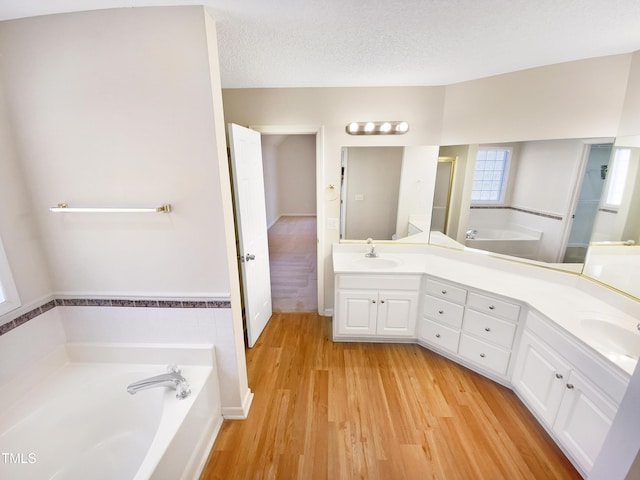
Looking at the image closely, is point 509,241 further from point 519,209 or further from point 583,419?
point 583,419

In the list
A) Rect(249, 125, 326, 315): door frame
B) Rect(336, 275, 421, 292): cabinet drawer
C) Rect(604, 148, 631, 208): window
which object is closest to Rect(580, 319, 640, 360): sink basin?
Rect(604, 148, 631, 208): window

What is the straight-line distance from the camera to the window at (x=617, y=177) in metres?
1.64

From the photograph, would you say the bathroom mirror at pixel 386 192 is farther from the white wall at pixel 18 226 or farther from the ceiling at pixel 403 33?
the white wall at pixel 18 226

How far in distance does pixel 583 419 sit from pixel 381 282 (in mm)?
1418

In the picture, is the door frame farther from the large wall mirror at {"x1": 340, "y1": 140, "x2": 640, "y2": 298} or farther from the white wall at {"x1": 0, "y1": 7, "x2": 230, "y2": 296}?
the white wall at {"x1": 0, "y1": 7, "x2": 230, "y2": 296}

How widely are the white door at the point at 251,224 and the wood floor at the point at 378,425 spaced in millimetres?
425

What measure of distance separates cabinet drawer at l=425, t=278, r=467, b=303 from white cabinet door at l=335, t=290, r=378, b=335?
1.59 ft

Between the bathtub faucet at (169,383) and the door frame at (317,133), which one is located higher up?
the door frame at (317,133)

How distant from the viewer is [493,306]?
6.32ft

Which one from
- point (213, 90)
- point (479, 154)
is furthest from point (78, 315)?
point (479, 154)

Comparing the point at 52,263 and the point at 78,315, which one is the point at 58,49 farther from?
the point at 78,315

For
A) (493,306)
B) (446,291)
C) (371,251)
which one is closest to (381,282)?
(371,251)

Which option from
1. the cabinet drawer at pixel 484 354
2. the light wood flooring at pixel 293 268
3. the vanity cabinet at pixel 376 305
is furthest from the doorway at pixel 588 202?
the light wood flooring at pixel 293 268

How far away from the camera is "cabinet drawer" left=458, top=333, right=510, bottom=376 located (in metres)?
1.97
